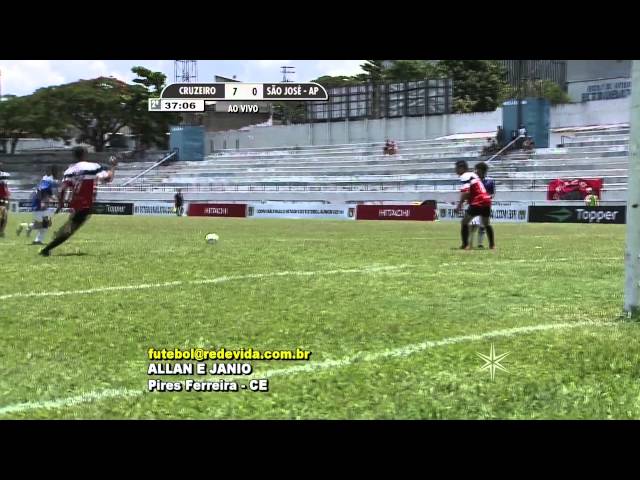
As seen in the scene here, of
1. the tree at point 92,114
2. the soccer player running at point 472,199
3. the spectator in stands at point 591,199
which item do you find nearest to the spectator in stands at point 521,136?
the spectator in stands at point 591,199

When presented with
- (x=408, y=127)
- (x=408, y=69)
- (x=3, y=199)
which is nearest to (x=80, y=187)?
(x=3, y=199)

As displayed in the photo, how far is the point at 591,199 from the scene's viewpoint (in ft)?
109

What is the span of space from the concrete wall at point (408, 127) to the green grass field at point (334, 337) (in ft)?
105

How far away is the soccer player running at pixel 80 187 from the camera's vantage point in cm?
1224

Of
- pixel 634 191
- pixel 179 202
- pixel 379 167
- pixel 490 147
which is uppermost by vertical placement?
pixel 490 147

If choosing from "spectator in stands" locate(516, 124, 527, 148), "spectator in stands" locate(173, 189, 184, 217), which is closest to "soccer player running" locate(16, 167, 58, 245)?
"spectator in stands" locate(173, 189, 184, 217)

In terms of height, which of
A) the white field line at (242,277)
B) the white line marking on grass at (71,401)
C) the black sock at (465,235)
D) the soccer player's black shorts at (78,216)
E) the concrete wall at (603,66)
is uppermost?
the concrete wall at (603,66)

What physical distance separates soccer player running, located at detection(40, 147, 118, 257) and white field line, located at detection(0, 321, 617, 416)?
28.0 ft

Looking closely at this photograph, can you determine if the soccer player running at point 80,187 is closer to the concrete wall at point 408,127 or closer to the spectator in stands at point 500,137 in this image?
the concrete wall at point 408,127

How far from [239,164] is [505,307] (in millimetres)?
36228

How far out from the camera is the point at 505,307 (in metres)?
6.70

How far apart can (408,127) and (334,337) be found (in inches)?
1614

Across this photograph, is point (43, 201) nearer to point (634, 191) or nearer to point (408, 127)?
point (634, 191)
